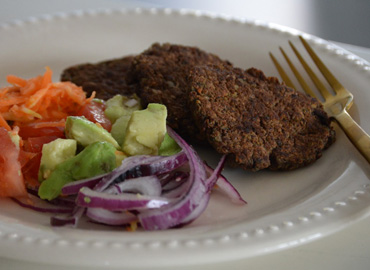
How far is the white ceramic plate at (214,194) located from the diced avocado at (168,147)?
399mm

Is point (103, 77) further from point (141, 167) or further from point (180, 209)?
point (180, 209)

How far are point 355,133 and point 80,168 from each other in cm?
173

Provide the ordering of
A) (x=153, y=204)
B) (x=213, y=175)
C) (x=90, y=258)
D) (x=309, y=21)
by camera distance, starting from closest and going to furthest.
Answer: (x=90, y=258) < (x=153, y=204) < (x=213, y=175) < (x=309, y=21)

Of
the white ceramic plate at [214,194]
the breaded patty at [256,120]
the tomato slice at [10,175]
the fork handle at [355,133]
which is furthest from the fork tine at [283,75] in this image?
the tomato slice at [10,175]

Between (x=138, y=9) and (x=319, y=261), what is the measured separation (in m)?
3.23

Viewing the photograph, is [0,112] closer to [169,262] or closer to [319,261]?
[169,262]

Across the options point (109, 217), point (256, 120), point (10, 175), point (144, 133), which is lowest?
point (10, 175)

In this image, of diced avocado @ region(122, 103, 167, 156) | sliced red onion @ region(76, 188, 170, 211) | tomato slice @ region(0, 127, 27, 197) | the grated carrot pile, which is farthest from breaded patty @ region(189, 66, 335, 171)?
tomato slice @ region(0, 127, 27, 197)

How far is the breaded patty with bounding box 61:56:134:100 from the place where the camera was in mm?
3900

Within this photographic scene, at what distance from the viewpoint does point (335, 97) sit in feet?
12.2

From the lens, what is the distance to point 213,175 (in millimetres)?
3033

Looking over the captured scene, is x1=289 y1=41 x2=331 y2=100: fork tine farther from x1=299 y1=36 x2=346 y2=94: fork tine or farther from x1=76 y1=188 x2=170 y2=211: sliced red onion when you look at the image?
x1=76 y1=188 x2=170 y2=211: sliced red onion

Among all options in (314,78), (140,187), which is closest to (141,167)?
(140,187)

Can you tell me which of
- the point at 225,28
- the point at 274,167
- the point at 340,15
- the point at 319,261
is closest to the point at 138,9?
the point at 225,28
